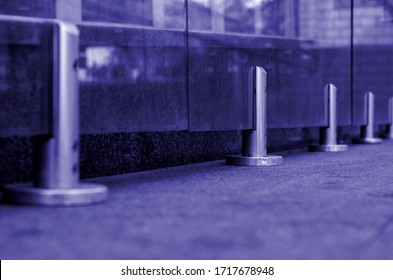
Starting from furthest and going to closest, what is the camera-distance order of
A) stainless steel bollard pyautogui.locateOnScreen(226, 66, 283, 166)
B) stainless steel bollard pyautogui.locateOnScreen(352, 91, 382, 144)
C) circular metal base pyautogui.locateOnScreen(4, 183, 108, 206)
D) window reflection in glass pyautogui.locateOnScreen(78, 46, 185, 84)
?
stainless steel bollard pyautogui.locateOnScreen(352, 91, 382, 144) → stainless steel bollard pyautogui.locateOnScreen(226, 66, 283, 166) → window reflection in glass pyautogui.locateOnScreen(78, 46, 185, 84) → circular metal base pyautogui.locateOnScreen(4, 183, 108, 206)

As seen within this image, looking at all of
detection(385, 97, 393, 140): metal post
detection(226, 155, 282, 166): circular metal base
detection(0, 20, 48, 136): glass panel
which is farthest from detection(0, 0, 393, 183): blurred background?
detection(385, 97, 393, 140): metal post

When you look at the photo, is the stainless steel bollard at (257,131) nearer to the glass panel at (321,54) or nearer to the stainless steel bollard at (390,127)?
the glass panel at (321,54)

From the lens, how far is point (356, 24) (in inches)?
165

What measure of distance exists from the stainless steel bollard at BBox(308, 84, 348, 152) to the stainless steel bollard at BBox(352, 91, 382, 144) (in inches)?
31.1

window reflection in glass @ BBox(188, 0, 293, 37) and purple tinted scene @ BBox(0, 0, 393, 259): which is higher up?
window reflection in glass @ BBox(188, 0, 293, 37)

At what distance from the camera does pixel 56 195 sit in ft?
4.88

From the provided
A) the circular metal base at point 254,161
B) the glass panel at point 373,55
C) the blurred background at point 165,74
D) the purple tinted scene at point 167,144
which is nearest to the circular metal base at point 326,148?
the blurred background at point 165,74

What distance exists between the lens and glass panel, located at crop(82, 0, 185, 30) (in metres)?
A: 1.82

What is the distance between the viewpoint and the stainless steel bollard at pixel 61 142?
1.50 metres

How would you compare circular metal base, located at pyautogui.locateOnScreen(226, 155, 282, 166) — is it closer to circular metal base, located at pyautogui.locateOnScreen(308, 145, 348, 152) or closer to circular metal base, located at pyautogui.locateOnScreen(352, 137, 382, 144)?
circular metal base, located at pyautogui.locateOnScreen(308, 145, 348, 152)

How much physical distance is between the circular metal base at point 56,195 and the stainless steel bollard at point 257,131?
3.50 feet

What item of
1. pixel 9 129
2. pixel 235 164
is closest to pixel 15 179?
pixel 9 129
